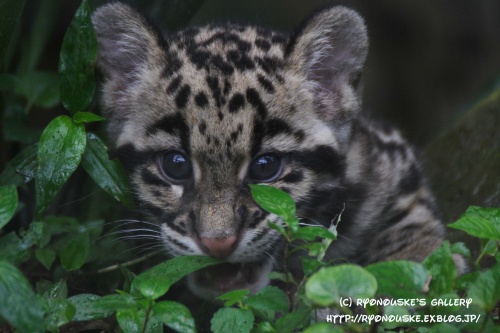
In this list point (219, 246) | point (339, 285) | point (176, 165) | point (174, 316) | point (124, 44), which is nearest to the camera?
point (339, 285)

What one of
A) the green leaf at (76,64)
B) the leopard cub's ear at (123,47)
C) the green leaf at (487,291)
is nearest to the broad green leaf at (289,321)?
the green leaf at (487,291)

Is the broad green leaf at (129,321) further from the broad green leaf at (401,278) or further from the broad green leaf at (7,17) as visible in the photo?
the broad green leaf at (7,17)

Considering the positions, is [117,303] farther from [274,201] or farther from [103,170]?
[103,170]

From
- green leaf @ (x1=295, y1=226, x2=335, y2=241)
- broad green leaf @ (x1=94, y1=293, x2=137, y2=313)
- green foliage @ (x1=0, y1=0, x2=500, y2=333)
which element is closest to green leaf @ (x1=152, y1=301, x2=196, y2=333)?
green foliage @ (x1=0, y1=0, x2=500, y2=333)

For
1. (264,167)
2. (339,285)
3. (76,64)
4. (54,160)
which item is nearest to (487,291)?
(339,285)

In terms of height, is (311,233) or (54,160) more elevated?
(54,160)

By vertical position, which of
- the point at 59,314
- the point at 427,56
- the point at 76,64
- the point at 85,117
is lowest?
the point at 59,314
